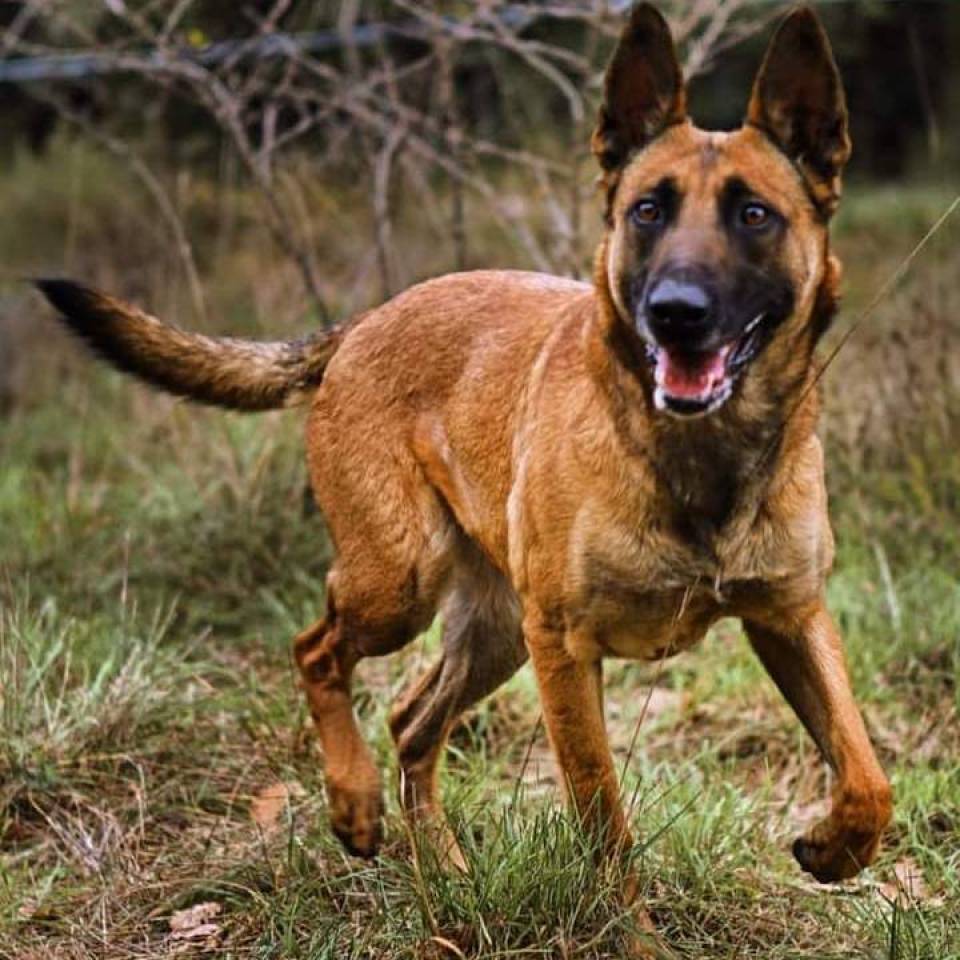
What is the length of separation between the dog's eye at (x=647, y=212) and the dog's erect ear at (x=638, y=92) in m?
0.25

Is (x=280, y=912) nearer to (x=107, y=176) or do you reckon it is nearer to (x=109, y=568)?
(x=109, y=568)

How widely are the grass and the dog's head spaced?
0.75 meters

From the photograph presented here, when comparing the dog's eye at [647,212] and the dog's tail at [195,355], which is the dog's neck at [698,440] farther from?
the dog's tail at [195,355]

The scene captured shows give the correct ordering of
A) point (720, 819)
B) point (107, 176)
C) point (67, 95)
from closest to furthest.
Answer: point (720, 819) < point (67, 95) < point (107, 176)

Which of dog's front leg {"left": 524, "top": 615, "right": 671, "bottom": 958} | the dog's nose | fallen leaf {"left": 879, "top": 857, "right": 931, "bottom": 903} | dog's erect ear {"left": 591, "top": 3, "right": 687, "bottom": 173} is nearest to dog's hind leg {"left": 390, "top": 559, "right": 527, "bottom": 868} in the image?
dog's front leg {"left": 524, "top": 615, "right": 671, "bottom": 958}

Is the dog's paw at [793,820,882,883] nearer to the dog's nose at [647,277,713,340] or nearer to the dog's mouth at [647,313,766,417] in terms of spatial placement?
the dog's mouth at [647,313,766,417]

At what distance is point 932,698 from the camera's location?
218 inches

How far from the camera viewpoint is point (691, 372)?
3.74 meters

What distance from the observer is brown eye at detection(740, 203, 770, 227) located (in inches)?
150

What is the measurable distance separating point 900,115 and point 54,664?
37.5ft

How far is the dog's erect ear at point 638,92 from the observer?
13.1 feet

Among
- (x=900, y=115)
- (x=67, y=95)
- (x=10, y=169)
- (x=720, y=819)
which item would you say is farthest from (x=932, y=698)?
(x=900, y=115)

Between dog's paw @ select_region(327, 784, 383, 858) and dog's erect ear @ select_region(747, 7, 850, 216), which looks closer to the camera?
dog's erect ear @ select_region(747, 7, 850, 216)

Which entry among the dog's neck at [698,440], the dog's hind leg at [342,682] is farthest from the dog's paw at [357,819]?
the dog's neck at [698,440]
